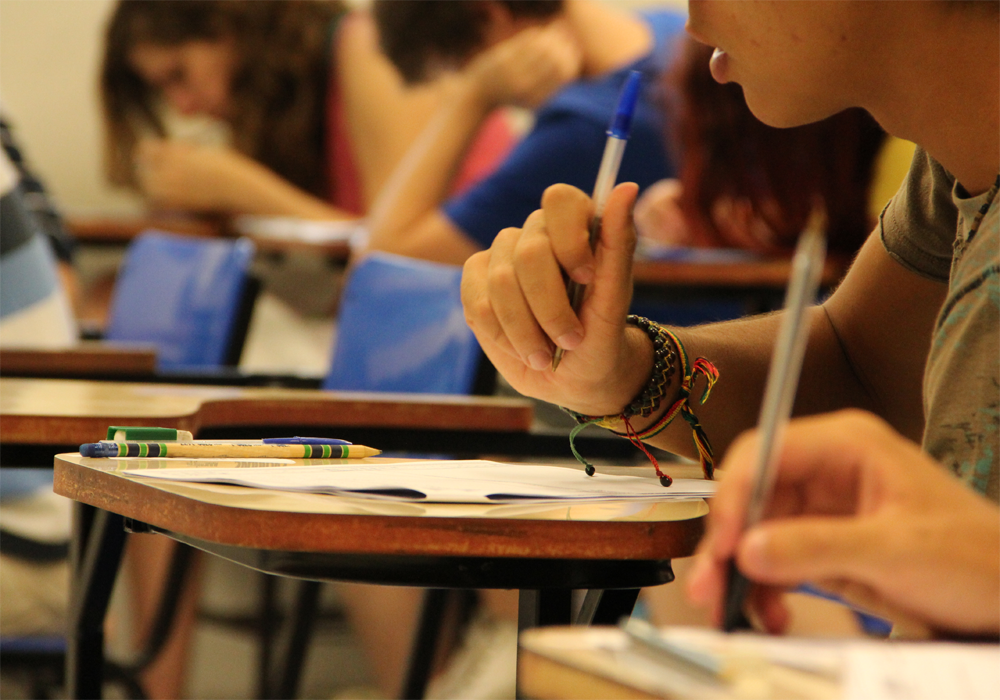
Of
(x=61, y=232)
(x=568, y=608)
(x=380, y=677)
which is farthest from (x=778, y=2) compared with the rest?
(x=61, y=232)

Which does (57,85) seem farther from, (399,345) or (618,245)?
(618,245)

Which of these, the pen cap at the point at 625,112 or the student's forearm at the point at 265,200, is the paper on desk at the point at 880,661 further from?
the student's forearm at the point at 265,200

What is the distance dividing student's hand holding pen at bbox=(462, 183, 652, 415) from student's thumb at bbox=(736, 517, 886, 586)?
1.21 feet

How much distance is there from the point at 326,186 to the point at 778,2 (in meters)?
3.64

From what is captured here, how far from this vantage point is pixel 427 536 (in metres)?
0.56

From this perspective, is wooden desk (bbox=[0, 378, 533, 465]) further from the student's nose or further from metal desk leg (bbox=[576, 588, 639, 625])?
the student's nose

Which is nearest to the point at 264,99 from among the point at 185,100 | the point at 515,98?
the point at 185,100

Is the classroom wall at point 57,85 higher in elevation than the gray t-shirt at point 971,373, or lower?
higher

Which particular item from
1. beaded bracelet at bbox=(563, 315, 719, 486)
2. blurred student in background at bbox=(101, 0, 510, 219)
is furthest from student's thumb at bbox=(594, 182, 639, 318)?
blurred student in background at bbox=(101, 0, 510, 219)

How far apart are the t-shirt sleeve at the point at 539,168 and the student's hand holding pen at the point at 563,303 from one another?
1859mm

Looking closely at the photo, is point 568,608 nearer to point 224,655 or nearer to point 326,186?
point 224,655

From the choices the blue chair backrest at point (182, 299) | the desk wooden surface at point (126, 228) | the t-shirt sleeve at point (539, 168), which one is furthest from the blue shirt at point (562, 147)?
the desk wooden surface at point (126, 228)

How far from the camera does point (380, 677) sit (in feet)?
6.96

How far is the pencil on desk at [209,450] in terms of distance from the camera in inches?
29.8
